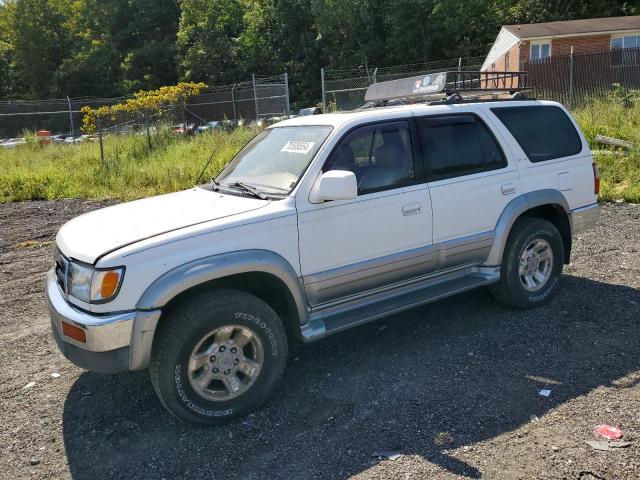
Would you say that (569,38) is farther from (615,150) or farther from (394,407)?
(394,407)

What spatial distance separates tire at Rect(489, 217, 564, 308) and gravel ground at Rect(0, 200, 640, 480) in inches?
6.4

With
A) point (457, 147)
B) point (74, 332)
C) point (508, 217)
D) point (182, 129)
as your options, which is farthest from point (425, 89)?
point (182, 129)

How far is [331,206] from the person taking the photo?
13.0ft

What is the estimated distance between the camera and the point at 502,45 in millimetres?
30969

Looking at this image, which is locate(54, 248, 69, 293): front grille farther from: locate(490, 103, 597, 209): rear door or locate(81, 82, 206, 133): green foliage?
locate(81, 82, 206, 133): green foliage

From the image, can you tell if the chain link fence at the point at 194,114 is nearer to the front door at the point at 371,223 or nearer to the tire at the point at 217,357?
the front door at the point at 371,223

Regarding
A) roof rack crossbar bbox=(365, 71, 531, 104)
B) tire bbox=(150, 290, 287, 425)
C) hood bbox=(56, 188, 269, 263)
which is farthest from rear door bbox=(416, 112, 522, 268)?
tire bbox=(150, 290, 287, 425)

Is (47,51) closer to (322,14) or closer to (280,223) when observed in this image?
(322,14)

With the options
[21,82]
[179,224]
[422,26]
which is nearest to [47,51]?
[21,82]

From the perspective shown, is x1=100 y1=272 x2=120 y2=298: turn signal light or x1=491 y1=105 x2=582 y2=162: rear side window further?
x1=491 y1=105 x2=582 y2=162: rear side window

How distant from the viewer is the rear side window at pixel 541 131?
16.6 feet

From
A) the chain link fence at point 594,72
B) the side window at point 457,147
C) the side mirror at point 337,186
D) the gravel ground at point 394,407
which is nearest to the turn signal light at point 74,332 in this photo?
the gravel ground at point 394,407

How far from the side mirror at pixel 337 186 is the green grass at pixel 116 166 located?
24.2ft

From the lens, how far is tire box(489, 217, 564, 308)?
4988 mm
